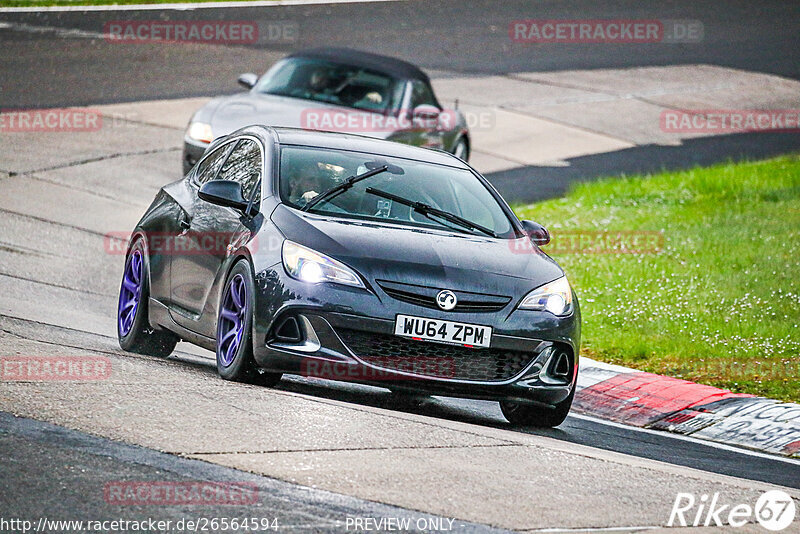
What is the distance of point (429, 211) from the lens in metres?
8.58

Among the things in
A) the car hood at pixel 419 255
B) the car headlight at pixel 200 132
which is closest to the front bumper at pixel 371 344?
the car hood at pixel 419 255

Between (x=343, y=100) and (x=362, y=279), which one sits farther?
(x=343, y=100)

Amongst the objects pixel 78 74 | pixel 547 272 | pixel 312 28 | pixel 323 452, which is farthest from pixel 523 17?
pixel 323 452

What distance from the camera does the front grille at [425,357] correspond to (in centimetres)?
759

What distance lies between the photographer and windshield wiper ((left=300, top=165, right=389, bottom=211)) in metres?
8.33

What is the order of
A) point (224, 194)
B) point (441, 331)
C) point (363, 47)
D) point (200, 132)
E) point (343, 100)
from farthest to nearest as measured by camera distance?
point (363, 47)
point (343, 100)
point (200, 132)
point (224, 194)
point (441, 331)

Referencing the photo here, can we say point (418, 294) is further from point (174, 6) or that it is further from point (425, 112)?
point (174, 6)

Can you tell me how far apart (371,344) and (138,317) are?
2.38m

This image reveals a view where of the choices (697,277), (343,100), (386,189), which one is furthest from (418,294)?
(343,100)

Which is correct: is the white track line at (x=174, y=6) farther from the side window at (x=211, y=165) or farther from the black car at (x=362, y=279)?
the black car at (x=362, y=279)

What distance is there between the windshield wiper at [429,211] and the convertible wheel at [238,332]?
106 cm

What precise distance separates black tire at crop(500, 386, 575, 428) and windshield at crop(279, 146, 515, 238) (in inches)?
42.6

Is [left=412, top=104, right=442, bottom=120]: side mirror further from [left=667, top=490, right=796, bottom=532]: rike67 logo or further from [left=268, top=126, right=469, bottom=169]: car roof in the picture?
[left=667, top=490, right=796, bottom=532]: rike67 logo

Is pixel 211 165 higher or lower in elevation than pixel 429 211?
lower
